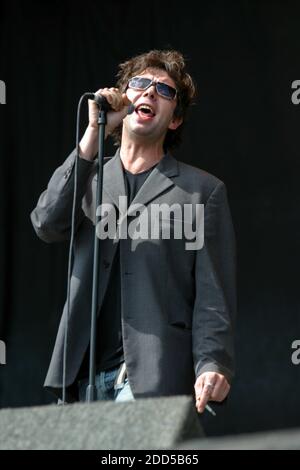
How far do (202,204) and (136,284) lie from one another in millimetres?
353

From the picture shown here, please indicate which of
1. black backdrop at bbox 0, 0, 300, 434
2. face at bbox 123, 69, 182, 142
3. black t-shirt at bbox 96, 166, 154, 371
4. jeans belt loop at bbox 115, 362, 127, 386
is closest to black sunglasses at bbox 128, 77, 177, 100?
face at bbox 123, 69, 182, 142

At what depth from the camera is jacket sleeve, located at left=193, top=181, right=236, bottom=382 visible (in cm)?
324

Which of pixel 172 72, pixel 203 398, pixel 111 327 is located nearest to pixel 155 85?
pixel 172 72

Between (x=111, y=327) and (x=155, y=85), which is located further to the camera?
(x=155, y=85)

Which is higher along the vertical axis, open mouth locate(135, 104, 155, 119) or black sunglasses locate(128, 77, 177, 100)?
black sunglasses locate(128, 77, 177, 100)

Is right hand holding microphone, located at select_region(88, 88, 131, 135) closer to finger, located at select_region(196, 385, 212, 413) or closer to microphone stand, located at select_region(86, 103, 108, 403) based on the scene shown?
microphone stand, located at select_region(86, 103, 108, 403)

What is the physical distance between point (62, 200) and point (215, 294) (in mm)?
521

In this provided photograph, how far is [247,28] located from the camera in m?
5.34

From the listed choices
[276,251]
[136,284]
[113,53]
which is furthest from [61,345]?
[113,53]

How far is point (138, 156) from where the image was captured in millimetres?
3590

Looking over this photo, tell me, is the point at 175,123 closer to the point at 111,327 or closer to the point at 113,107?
the point at 113,107

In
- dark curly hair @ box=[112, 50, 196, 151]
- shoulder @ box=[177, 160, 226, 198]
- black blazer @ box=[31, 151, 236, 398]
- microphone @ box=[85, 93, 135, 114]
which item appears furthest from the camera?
dark curly hair @ box=[112, 50, 196, 151]

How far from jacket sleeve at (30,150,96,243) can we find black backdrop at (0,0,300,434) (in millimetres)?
1890
